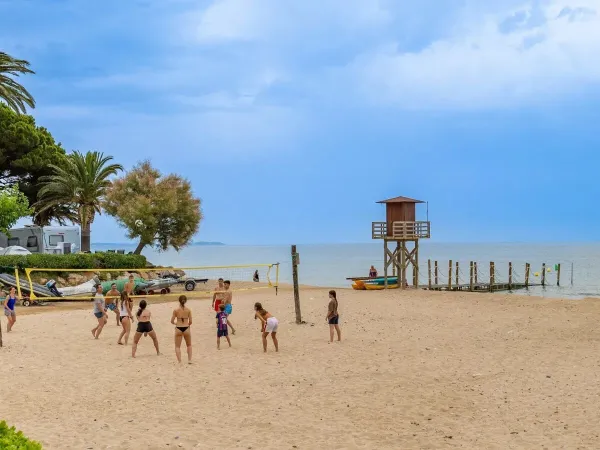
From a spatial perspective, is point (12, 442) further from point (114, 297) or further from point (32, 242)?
point (32, 242)

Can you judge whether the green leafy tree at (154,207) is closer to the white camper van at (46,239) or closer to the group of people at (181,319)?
the white camper van at (46,239)

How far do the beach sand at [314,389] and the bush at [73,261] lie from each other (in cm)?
1485

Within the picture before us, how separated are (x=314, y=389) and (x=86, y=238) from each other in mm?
38432

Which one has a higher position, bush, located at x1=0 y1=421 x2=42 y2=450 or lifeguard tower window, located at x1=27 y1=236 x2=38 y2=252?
lifeguard tower window, located at x1=27 y1=236 x2=38 y2=252

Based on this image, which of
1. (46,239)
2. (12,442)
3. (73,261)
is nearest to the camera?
(12,442)

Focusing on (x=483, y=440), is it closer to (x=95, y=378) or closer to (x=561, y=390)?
(x=561, y=390)

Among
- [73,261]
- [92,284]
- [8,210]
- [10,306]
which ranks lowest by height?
[92,284]

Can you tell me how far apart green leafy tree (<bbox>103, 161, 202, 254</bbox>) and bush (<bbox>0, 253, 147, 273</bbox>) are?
4075 mm

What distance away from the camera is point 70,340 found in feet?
61.6

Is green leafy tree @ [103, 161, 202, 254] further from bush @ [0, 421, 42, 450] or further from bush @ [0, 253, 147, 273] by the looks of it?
bush @ [0, 421, 42, 450]

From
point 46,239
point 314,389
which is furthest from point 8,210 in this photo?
point 314,389

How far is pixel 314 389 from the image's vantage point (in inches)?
496

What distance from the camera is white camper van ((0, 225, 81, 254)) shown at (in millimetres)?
43969

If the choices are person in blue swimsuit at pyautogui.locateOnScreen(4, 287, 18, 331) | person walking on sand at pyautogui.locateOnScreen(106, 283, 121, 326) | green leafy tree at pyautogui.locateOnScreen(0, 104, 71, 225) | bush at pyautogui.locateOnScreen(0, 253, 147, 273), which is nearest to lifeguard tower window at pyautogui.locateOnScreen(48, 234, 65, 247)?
bush at pyautogui.locateOnScreen(0, 253, 147, 273)
